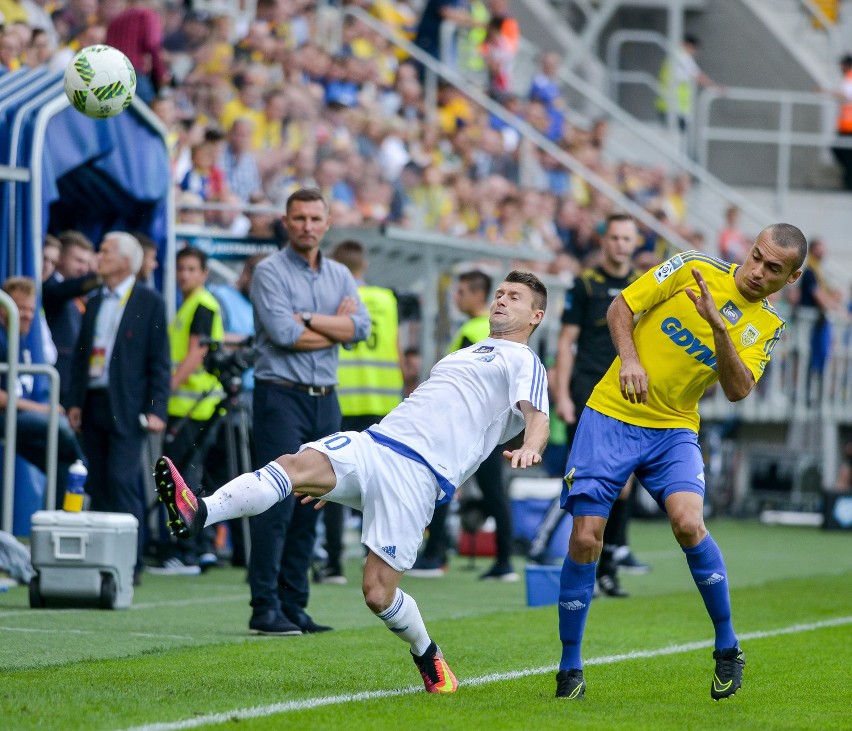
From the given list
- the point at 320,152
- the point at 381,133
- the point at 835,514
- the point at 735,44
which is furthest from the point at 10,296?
the point at 735,44

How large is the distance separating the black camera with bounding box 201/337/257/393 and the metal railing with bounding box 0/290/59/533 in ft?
3.64

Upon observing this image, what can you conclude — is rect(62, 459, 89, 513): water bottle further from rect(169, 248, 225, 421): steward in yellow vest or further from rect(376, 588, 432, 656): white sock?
rect(376, 588, 432, 656): white sock

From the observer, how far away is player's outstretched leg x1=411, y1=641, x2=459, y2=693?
269 inches

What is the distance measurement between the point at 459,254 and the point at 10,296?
212 inches

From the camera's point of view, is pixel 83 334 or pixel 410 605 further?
pixel 83 334

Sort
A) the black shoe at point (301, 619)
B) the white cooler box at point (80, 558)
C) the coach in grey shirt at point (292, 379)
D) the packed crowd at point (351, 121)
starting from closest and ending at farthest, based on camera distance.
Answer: the coach in grey shirt at point (292, 379) → the black shoe at point (301, 619) → the white cooler box at point (80, 558) → the packed crowd at point (351, 121)

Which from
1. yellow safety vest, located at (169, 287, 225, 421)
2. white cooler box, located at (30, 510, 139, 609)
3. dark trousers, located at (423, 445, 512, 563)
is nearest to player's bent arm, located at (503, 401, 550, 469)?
white cooler box, located at (30, 510, 139, 609)

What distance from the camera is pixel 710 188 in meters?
26.5

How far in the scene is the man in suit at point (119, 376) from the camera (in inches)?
433

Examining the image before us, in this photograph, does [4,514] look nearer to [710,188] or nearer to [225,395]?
[225,395]

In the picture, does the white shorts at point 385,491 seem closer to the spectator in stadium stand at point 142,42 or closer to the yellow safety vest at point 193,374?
the yellow safety vest at point 193,374

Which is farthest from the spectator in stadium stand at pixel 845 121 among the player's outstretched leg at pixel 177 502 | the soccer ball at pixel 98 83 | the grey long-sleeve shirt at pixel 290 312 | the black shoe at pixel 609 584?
the player's outstretched leg at pixel 177 502

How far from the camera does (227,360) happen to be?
11320 mm

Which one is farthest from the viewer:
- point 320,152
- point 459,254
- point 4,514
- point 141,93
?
point 320,152
